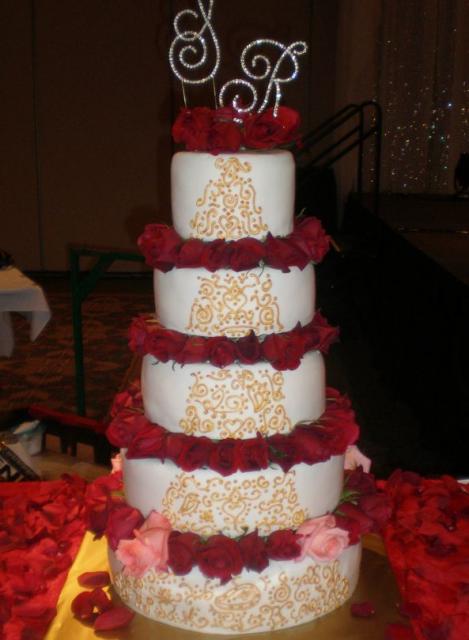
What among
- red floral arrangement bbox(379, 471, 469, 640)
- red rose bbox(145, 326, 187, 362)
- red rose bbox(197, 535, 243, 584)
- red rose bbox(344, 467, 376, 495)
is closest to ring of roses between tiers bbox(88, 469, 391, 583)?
red rose bbox(197, 535, 243, 584)

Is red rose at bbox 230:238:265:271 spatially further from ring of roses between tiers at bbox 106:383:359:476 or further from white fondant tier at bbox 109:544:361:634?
white fondant tier at bbox 109:544:361:634

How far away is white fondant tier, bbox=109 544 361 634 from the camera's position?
1587 mm

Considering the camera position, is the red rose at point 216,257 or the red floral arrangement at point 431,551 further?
the red floral arrangement at point 431,551

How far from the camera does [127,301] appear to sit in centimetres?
715

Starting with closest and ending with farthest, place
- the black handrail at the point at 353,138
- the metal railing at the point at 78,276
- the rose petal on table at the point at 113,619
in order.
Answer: the rose petal on table at the point at 113,619, the metal railing at the point at 78,276, the black handrail at the point at 353,138

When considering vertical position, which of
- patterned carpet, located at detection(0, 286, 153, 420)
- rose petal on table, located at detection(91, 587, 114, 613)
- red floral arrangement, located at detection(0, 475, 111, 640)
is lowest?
patterned carpet, located at detection(0, 286, 153, 420)

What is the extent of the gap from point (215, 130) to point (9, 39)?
6.63 metres

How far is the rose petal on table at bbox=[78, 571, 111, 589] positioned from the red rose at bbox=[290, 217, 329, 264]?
2.74ft

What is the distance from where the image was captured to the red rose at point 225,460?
4.92 feet

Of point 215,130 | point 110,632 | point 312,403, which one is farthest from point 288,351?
point 110,632

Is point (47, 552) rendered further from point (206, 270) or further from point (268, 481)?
point (206, 270)

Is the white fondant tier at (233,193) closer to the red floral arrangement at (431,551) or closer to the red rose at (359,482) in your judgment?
the red rose at (359,482)

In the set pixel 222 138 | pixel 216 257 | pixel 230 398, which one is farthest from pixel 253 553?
pixel 222 138

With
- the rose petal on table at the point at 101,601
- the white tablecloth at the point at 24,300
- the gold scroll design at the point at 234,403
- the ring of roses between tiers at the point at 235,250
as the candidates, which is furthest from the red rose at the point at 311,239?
the white tablecloth at the point at 24,300
